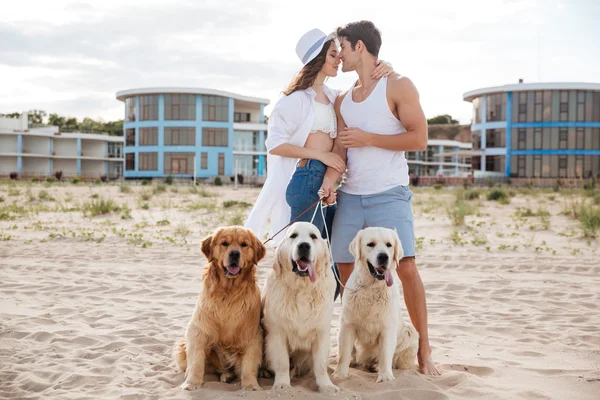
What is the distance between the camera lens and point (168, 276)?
A: 8562mm

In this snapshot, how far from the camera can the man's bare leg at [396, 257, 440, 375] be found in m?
4.47

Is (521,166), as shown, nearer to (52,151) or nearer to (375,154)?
(52,151)

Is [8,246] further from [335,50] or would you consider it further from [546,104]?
[546,104]

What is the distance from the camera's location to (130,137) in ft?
203

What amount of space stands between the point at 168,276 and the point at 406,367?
4.86 m

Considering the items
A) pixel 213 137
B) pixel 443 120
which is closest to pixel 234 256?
pixel 213 137

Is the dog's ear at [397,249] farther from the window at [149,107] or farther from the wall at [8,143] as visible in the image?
the wall at [8,143]

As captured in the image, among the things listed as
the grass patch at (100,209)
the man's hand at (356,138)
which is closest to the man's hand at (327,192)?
the man's hand at (356,138)

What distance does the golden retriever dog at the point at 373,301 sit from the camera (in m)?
4.09

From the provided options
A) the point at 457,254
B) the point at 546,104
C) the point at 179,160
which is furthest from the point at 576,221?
the point at 179,160

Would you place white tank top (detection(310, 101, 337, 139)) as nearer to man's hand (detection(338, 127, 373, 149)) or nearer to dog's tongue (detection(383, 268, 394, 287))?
man's hand (detection(338, 127, 373, 149))

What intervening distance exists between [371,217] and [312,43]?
4.57 ft

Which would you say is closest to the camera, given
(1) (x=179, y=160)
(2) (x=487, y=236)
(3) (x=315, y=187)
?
(3) (x=315, y=187)

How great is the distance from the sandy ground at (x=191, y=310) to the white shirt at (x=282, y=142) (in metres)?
1.30
